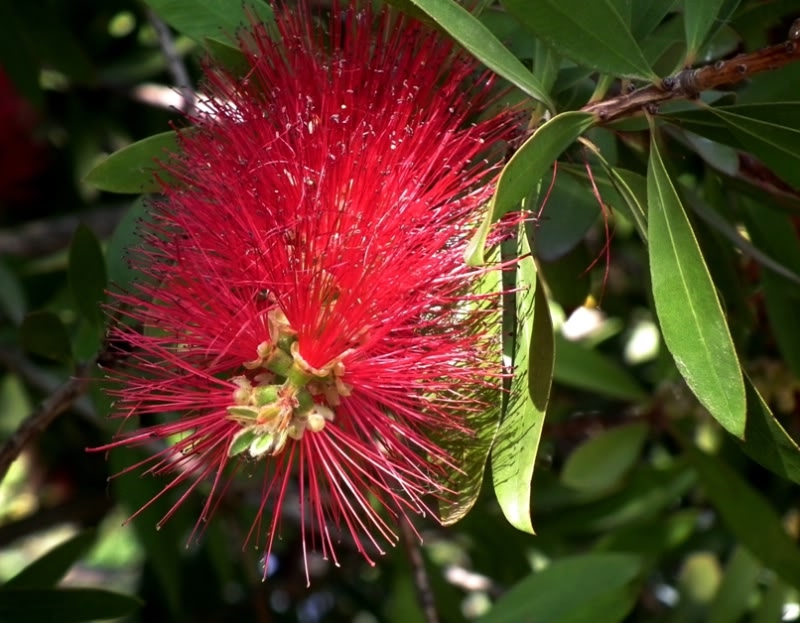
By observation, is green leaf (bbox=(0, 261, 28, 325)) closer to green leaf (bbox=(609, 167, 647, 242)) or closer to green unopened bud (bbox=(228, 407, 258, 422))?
green unopened bud (bbox=(228, 407, 258, 422))

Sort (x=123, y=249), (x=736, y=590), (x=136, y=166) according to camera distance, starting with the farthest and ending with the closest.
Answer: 1. (x=736, y=590)
2. (x=123, y=249)
3. (x=136, y=166)

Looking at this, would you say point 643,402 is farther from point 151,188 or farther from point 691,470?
point 151,188

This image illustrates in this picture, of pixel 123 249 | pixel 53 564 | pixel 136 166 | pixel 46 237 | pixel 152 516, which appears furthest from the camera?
pixel 46 237

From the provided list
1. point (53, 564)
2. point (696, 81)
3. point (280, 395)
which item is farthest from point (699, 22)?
point (53, 564)

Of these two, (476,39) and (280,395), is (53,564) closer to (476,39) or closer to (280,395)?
(280,395)

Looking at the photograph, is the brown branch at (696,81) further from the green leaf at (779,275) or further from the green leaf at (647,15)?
the green leaf at (779,275)

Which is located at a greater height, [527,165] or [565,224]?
[527,165]

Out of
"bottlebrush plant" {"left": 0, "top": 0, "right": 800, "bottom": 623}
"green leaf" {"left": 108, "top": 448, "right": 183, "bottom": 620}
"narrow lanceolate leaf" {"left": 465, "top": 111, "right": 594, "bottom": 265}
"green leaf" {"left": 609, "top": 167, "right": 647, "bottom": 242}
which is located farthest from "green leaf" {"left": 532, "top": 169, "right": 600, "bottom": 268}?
"green leaf" {"left": 108, "top": 448, "right": 183, "bottom": 620}
